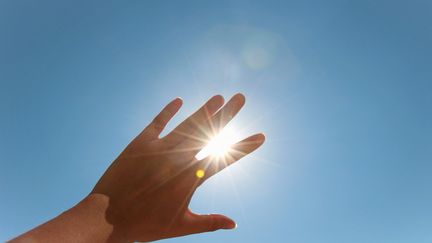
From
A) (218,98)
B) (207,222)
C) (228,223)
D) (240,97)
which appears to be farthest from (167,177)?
(240,97)

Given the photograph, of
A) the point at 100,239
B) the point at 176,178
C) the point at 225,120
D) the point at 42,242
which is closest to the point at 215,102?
the point at 225,120

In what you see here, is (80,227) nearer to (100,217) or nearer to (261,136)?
(100,217)

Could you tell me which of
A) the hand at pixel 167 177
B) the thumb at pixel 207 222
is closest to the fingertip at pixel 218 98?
the hand at pixel 167 177

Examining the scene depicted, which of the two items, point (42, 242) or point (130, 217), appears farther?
point (130, 217)

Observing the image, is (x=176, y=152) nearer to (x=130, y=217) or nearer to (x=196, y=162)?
(x=196, y=162)

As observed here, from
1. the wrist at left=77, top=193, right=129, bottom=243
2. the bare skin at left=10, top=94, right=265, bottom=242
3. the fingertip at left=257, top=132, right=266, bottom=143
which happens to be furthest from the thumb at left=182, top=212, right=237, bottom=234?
the fingertip at left=257, top=132, right=266, bottom=143

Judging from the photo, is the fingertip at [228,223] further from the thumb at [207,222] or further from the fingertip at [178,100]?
the fingertip at [178,100]

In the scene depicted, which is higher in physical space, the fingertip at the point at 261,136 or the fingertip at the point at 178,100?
the fingertip at the point at 178,100

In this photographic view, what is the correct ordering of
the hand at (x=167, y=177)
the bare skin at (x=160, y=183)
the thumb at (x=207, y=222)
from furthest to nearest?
the thumb at (x=207, y=222) → the hand at (x=167, y=177) → the bare skin at (x=160, y=183)
